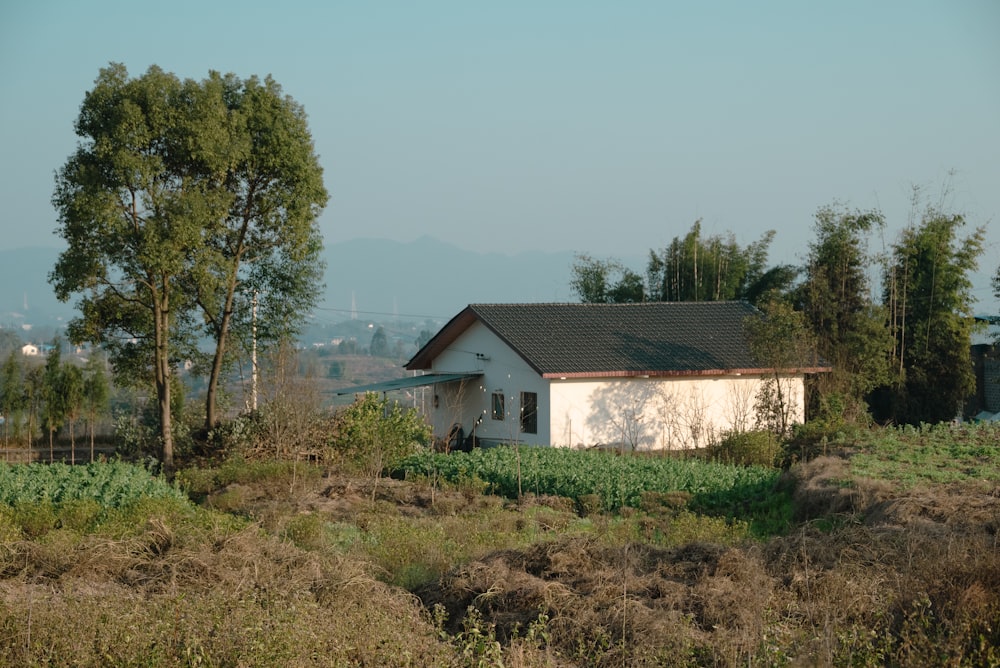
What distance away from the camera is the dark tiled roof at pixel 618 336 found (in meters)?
23.0

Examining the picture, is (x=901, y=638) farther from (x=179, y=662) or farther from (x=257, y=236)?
(x=257, y=236)

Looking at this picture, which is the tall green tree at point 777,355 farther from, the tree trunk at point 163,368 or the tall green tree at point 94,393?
the tall green tree at point 94,393

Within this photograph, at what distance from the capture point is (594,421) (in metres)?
22.8

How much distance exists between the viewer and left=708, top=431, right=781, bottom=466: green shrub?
18531mm

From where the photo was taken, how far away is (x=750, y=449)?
18812 millimetres

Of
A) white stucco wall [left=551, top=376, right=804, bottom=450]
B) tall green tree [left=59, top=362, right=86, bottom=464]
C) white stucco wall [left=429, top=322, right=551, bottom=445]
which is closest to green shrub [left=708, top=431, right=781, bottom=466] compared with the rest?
white stucco wall [left=551, top=376, right=804, bottom=450]

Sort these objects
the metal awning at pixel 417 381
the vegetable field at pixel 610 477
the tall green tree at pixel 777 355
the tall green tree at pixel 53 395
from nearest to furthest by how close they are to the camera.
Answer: the vegetable field at pixel 610 477 → the tall green tree at pixel 777 355 → the tall green tree at pixel 53 395 → the metal awning at pixel 417 381

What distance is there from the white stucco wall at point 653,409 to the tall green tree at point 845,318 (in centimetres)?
130

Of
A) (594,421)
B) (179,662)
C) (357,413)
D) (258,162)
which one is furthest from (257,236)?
(179,662)

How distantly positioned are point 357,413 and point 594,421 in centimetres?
572

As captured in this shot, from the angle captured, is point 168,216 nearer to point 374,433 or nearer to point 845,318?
point 374,433

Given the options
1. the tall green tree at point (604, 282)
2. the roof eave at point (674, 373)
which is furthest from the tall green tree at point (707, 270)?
the roof eave at point (674, 373)

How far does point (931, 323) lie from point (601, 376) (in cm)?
1028

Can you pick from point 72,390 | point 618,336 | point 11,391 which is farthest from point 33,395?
point 618,336
